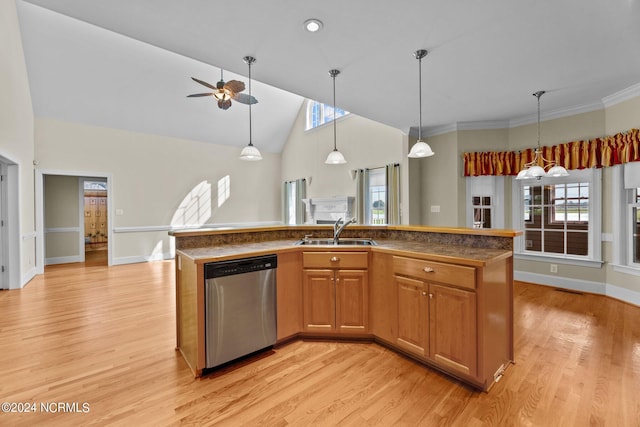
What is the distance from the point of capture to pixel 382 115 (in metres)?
4.58

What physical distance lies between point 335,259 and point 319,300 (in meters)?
0.43

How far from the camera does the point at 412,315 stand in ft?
7.41

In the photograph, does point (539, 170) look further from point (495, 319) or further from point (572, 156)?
point (495, 319)

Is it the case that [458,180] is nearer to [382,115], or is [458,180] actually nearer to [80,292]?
[382,115]

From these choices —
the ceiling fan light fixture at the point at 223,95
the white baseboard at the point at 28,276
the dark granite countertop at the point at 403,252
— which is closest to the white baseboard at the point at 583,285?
the dark granite countertop at the point at 403,252

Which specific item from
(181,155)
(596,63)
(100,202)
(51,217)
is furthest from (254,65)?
(100,202)

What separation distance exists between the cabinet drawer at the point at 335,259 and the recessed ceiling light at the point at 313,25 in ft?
6.51

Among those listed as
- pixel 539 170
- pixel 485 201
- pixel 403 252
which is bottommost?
pixel 403 252

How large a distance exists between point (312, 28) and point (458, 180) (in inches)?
149

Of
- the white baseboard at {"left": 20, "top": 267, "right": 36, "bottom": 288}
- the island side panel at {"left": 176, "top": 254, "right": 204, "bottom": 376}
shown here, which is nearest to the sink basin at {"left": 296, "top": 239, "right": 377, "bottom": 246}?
the island side panel at {"left": 176, "top": 254, "right": 204, "bottom": 376}

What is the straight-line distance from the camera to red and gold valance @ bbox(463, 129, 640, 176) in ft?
11.7

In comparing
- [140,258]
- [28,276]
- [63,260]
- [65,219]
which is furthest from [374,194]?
[63,260]

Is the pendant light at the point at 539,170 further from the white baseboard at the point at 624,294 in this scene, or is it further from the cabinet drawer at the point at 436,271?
the cabinet drawer at the point at 436,271

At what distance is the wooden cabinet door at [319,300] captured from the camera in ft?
8.54
